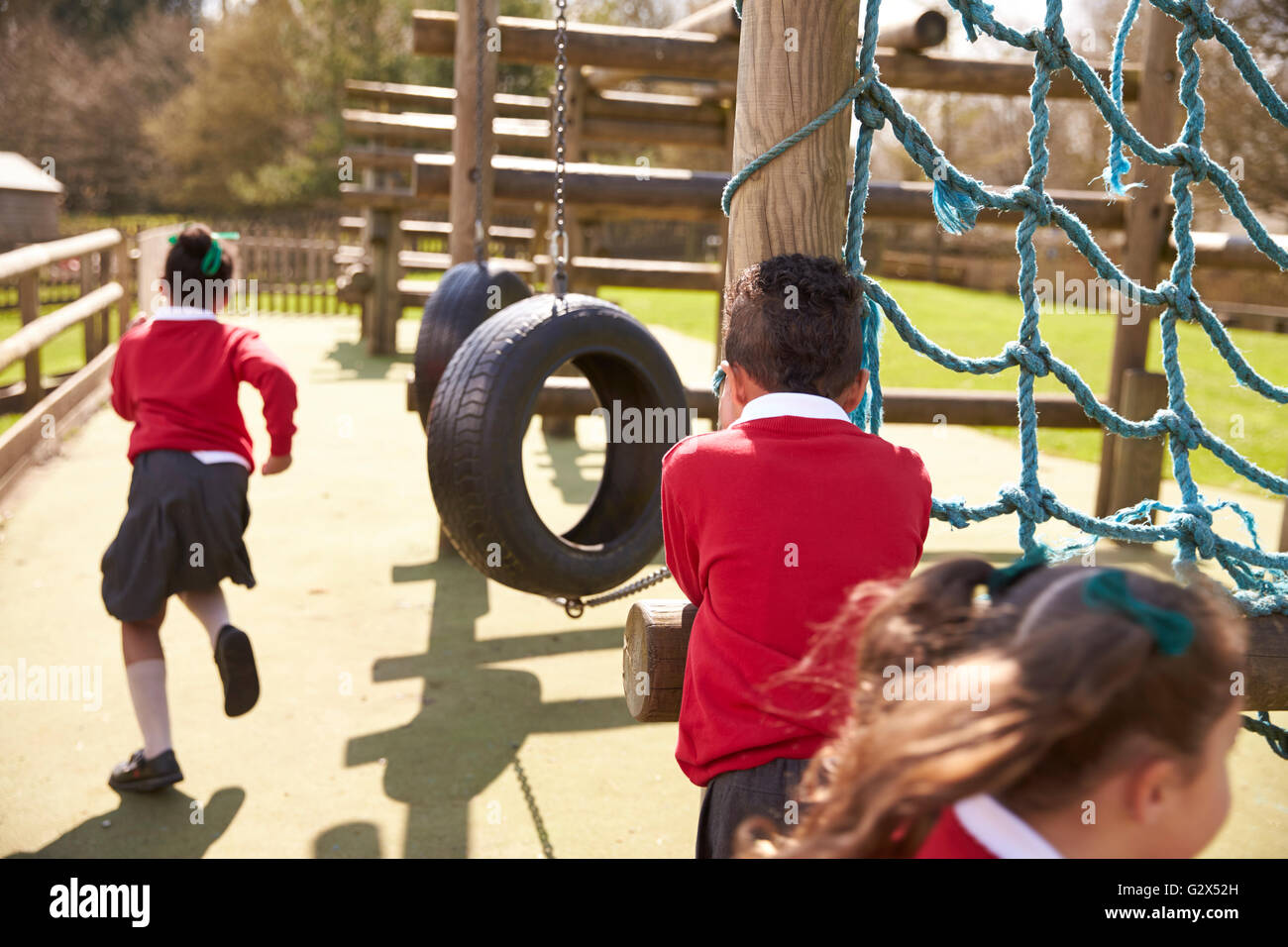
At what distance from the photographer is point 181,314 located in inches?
126

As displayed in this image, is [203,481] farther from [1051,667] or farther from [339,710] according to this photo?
[1051,667]

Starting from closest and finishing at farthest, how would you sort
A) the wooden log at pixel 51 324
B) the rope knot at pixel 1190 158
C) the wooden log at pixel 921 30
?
the rope knot at pixel 1190 158
the wooden log at pixel 921 30
the wooden log at pixel 51 324

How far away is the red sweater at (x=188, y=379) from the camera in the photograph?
3191 millimetres

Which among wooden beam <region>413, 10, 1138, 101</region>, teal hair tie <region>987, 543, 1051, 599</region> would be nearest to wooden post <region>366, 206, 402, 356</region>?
wooden beam <region>413, 10, 1138, 101</region>

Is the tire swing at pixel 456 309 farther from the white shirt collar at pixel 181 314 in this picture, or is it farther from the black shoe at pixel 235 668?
the black shoe at pixel 235 668

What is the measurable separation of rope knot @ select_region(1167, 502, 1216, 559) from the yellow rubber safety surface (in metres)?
1.17

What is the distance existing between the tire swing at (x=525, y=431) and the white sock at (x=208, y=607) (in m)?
0.81

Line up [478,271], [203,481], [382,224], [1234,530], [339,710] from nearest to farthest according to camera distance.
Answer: [203,481]
[339,710]
[478,271]
[1234,530]
[382,224]

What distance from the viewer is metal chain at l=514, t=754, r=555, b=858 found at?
2912 mm

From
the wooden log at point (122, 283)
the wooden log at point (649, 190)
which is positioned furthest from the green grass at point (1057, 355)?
the wooden log at point (649, 190)
